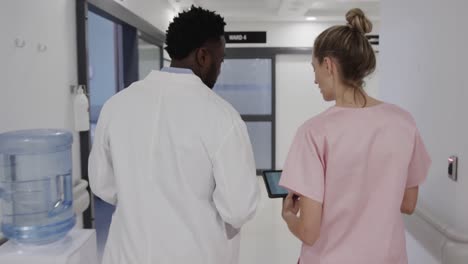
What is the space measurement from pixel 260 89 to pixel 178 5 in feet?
6.99

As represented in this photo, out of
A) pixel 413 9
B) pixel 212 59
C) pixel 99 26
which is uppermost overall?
pixel 99 26

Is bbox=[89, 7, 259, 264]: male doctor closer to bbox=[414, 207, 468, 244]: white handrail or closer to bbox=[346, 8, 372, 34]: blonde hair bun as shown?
bbox=[346, 8, 372, 34]: blonde hair bun

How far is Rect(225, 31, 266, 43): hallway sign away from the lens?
682 cm

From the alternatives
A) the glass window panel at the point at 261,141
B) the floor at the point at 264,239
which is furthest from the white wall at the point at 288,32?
the floor at the point at 264,239

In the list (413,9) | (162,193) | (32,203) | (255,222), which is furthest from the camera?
(255,222)

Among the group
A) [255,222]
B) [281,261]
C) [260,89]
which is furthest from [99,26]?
[281,261]

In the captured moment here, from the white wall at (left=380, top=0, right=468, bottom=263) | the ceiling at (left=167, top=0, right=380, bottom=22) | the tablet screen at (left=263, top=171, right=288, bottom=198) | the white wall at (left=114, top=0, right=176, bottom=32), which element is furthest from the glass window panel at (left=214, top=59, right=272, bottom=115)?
the tablet screen at (left=263, top=171, right=288, bottom=198)

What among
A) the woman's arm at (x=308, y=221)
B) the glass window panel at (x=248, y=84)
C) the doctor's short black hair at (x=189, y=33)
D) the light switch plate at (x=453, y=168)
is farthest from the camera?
the glass window panel at (x=248, y=84)

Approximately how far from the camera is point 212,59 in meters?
1.36

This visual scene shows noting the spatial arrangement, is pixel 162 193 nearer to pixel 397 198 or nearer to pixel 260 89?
pixel 397 198

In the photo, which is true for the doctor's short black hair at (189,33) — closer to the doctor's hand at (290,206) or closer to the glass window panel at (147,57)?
the doctor's hand at (290,206)

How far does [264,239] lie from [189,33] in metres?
3.22

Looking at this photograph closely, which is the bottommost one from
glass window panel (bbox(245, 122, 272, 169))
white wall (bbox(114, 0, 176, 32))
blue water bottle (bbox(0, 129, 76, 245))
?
glass window panel (bbox(245, 122, 272, 169))

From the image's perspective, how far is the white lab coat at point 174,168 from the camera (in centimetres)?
121
